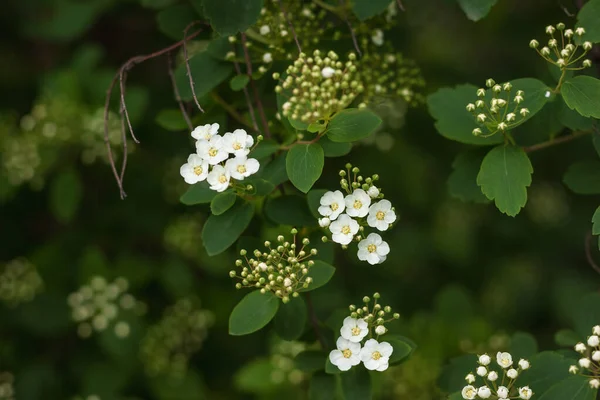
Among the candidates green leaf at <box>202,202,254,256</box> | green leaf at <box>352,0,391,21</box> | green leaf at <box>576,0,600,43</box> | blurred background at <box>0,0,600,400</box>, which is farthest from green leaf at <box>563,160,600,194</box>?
green leaf at <box>202,202,254,256</box>

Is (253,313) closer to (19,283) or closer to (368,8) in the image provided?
(368,8)

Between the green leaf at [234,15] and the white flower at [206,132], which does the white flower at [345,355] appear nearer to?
the white flower at [206,132]

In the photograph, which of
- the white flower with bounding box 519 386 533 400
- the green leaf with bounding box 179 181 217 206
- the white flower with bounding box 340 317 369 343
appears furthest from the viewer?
the green leaf with bounding box 179 181 217 206

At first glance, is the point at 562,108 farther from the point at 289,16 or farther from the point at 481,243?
the point at 481,243

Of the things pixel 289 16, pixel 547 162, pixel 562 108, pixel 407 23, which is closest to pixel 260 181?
pixel 289 16

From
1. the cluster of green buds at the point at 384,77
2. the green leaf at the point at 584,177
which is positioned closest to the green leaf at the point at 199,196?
the cluster of green buds at the point at 384,77

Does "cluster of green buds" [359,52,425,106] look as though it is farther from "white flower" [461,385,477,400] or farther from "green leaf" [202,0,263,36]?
"white flower" [461,385,477,400]
